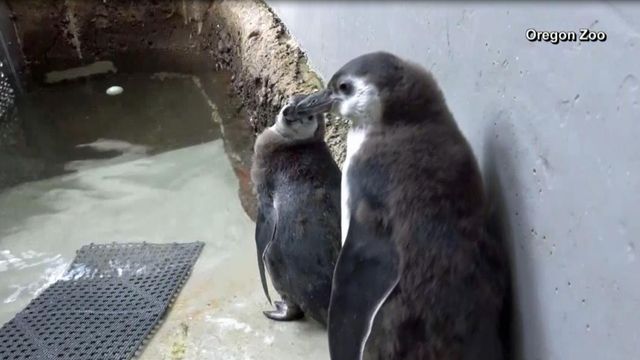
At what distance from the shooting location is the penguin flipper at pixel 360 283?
1.32 meters

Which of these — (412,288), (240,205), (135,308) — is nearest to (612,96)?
(412,288)

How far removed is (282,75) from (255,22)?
2.18 feet

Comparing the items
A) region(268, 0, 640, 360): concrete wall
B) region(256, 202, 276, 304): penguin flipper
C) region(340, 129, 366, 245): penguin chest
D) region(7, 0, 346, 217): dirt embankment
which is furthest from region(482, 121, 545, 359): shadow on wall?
region(7, 0, 346, 217): dirt embankment

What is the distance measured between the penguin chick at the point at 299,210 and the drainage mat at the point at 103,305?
0.45 metres

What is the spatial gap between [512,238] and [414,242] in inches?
8.0

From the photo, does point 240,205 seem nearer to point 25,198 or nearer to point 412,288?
point 25,198

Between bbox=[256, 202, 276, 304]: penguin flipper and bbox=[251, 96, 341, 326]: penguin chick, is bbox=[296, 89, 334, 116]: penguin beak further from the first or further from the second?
bbox=[256, 202, 276, 304]: penguin flipper

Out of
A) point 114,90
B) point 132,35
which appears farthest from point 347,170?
point 132,35

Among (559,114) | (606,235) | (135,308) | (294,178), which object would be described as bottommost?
(135,308)

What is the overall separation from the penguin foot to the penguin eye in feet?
2.61

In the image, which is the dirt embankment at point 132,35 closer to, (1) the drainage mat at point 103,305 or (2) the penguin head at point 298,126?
(1) the drainage mat at point 103,305

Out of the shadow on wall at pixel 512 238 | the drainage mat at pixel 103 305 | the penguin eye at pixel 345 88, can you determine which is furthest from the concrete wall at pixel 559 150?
the drainage mat at pixel 103 305

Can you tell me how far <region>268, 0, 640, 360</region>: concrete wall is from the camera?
974 mm

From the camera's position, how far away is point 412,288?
129 cm
